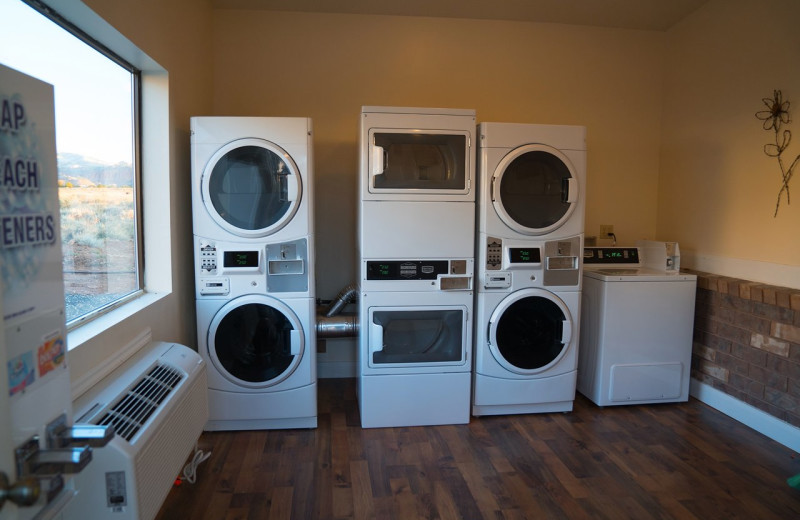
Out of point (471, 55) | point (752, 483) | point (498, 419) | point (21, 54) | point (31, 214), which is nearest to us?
point (31, 214)

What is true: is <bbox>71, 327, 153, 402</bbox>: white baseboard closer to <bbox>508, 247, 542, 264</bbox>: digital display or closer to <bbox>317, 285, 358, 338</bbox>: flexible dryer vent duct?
<bbox>317, 285, 358, 338</bbox>: flexible dryer vent duct

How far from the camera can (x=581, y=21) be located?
3.61 meters

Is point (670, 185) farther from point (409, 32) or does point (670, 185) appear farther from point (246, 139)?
point (246, 139)

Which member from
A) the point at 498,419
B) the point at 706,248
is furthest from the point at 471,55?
the point at 498,419

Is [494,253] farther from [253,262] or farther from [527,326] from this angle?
[253,262]

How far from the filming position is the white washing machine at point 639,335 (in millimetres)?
3064

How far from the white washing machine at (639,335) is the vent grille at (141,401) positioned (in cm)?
247

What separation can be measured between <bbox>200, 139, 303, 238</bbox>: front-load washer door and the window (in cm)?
42

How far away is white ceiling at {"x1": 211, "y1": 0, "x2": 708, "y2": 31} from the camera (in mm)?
3279

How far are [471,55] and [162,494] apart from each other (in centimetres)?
331

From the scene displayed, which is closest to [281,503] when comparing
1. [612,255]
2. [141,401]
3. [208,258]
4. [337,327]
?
[141,401]

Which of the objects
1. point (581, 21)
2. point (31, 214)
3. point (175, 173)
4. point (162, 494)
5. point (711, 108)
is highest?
point (581, 21)

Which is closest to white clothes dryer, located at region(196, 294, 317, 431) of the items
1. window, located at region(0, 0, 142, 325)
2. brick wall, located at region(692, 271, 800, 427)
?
window, located at region(0, 0, 142, 325)

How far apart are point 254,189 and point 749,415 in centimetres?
320
